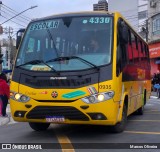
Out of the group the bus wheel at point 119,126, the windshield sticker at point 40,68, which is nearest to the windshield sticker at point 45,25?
the windshield sticker at point 40,68

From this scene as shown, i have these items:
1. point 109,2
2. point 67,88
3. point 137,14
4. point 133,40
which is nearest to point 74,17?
point 67,88

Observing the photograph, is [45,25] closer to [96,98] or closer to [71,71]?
[71,71]

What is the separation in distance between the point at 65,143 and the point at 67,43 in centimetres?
231

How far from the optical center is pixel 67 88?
28.8 ft

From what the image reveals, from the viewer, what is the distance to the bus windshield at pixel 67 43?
911 centimetres

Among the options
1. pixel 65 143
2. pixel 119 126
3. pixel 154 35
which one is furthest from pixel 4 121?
pixel 154 35

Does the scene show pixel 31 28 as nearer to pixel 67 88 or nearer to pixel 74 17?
pixel 74 17

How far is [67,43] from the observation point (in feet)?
30.7

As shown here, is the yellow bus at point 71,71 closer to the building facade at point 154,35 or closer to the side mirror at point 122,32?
the side mirror at point 122,32

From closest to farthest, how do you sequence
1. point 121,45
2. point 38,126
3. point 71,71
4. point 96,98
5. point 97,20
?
1. point 96,98
2. point 71,71
3. point 97,20
4. point 121,45
5. point 38,126

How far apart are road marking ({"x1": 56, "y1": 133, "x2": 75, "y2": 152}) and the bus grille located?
0.57 metres

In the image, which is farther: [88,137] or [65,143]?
[88,137]

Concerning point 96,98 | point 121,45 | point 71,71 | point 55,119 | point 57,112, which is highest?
point 121,45

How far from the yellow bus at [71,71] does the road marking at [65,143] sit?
1.54 ft
